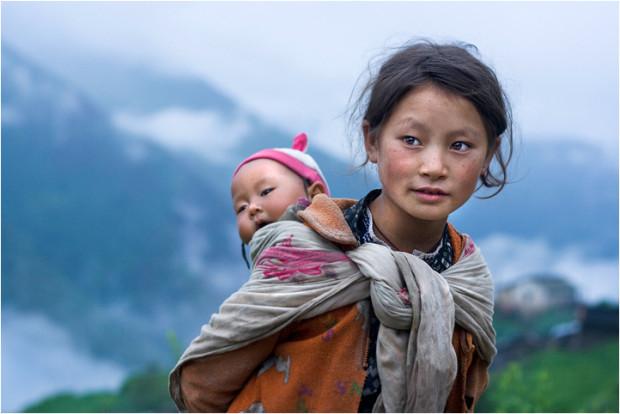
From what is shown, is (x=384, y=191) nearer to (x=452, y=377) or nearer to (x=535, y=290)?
(x=452, y=377)

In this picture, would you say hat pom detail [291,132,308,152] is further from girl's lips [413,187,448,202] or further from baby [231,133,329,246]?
girl's lips [413,187,448,202]

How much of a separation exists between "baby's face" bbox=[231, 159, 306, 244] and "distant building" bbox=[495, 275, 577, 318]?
4.65m

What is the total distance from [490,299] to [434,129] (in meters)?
0.51

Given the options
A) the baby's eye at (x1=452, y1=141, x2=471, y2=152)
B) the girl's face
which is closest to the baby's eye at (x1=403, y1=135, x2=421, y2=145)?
the girl's face

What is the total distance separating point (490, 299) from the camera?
2.71 meters

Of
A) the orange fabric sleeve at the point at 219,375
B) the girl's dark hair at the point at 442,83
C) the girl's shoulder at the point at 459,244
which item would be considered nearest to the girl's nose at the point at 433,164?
the girl's dark hair at the point at 442,83

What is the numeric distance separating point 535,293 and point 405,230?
5130mm

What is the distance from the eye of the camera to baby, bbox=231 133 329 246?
10.5ft

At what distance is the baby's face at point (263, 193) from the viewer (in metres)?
3.19

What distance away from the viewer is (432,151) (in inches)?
101

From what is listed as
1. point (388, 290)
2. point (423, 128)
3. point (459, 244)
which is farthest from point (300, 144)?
point (388, 290)

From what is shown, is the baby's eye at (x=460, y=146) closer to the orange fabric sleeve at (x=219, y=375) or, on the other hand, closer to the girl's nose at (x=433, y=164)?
the girl's nose at (x=433, y=164)

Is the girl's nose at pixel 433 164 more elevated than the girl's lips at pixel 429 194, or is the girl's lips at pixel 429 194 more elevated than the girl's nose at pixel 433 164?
the girl's nose at pixel 433 164

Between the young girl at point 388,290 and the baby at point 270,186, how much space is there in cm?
46
